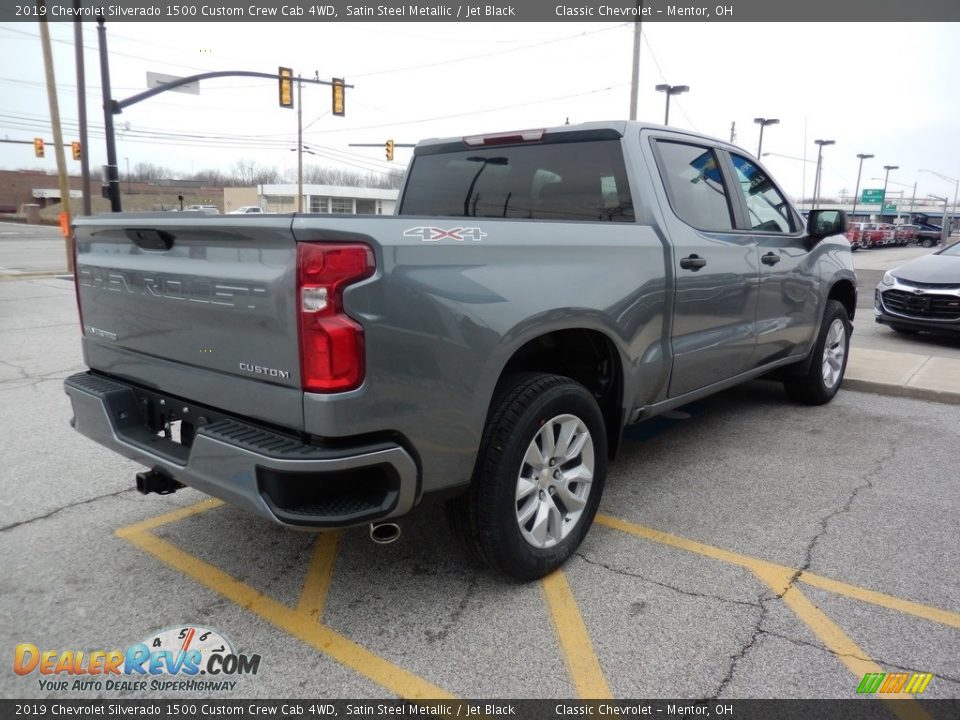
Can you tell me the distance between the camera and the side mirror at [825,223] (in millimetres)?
4895

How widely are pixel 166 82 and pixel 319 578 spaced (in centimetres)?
1660

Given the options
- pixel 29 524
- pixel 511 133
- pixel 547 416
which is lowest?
pixel 29 524

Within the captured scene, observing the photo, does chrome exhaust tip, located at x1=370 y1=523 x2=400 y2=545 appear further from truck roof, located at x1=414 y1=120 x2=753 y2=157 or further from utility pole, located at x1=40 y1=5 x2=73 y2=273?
utility pole, located at x1=40 y1=5 x2=73 y2=273

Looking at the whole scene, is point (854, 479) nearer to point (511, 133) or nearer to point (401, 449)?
point (511, 133)

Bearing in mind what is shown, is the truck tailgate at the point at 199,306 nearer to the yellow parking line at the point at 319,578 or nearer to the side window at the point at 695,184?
the yellow parking line at the point at 319,578

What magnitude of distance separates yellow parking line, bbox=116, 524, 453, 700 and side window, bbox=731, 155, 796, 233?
3482 mm

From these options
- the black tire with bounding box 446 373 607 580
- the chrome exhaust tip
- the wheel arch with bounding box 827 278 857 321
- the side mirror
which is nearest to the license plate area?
the wheel arch with bounding box 827 278 857 321

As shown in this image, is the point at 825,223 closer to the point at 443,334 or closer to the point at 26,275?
the point at 443,334

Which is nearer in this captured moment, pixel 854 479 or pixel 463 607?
pixel 463 607

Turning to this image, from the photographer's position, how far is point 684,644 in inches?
102

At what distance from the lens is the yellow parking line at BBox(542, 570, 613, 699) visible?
2375 millimetres

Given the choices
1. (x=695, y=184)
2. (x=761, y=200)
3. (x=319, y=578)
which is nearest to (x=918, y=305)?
(x=761, y=200)

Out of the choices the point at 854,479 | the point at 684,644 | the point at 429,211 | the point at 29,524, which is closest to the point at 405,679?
the point at 684,644

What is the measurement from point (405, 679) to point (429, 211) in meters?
2.70
